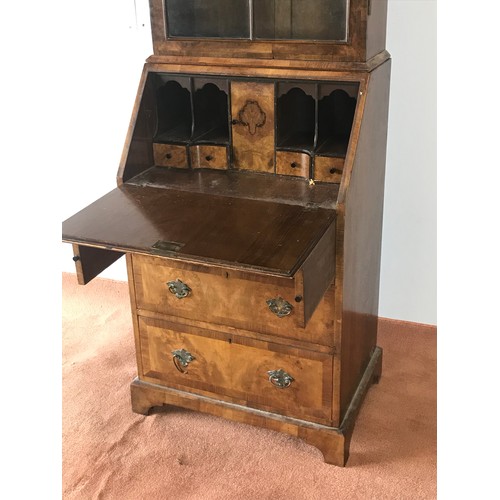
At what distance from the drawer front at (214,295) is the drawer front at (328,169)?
1.24 ft

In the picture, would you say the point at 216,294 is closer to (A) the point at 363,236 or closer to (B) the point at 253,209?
(B) the point at 253,209

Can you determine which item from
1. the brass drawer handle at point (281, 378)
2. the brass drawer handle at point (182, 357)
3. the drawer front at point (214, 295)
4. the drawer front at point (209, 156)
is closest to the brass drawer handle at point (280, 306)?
the drawer front at point (214, 295)

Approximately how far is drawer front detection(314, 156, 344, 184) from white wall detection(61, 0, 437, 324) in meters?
0.59

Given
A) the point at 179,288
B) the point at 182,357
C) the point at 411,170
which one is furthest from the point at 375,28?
the point at 182,357

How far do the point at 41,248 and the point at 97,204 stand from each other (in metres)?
1.52

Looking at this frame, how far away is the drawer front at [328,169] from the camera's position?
190 cm

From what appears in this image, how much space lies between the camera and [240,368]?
201 cm

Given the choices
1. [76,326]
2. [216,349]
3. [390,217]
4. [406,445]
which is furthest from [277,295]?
[76,326]

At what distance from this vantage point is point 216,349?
2.01 metres

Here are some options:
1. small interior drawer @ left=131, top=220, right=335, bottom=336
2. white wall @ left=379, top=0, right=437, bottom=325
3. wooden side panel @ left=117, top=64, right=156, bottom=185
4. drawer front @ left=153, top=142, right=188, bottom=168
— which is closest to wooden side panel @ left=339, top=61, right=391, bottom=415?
small interior drawer @ left=131, top=220, right=335, bottom=336

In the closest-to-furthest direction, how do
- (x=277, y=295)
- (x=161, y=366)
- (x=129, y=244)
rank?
(x=129, y=244)
(x=277, y=295)
(x=161, y=366)

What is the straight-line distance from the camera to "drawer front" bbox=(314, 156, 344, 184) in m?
1.90

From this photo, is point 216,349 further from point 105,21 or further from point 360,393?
point 105,21

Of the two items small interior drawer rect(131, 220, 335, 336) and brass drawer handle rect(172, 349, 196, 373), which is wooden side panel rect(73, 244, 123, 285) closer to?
small interior drawer rect(131, 220, 335, 336)
